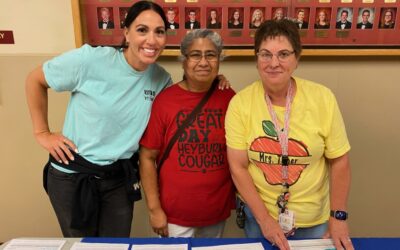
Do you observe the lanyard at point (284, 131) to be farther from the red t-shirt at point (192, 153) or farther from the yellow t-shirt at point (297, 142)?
the red t-shirt at point (192, 153)

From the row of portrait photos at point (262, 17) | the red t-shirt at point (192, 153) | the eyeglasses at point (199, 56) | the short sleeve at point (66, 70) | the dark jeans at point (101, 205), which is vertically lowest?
the dark jeans at point (101, 205)

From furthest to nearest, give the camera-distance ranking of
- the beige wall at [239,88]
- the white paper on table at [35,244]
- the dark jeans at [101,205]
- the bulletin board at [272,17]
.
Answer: the beige wall at [239,88]
the bulletin board at [272,17]
the dark jeans at [101,205]
the white paper on table at [35,244]

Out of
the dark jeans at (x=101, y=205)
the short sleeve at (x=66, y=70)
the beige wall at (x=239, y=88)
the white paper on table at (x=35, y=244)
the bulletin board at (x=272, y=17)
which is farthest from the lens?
the beige wall at (x=239, y=88)

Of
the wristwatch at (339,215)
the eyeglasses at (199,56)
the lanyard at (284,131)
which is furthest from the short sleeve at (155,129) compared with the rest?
the wristwatch at (339,215)

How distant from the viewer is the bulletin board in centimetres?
174

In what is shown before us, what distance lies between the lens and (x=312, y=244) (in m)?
1.17

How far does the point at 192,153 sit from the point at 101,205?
0.53m

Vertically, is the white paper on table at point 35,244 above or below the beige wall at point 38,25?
below

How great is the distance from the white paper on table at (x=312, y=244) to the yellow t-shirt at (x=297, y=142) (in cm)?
10

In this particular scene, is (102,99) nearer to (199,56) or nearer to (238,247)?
(199,56)

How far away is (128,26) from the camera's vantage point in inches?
52.4

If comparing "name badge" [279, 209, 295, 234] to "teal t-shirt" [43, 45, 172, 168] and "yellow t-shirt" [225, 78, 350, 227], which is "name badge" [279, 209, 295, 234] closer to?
"yellow t-shirt" [225, 78, 350, 227]

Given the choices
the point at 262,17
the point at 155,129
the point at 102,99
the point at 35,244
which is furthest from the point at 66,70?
the point at 262,17

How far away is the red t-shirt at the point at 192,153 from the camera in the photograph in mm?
1347
